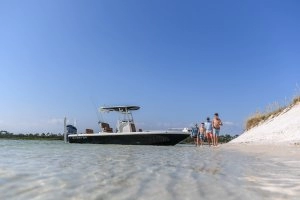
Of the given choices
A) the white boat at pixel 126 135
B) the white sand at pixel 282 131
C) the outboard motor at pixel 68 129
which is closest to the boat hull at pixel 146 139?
the white boat at pixel 126 135

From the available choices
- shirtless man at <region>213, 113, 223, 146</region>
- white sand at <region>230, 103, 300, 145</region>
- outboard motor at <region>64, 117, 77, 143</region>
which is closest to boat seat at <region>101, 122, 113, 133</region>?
outboard motor at <region>64, 117, 77, 143</region>

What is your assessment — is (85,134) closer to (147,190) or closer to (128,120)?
(128,120)

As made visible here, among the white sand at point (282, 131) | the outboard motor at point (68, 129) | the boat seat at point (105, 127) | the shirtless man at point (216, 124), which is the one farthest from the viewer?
the outboard motor at point (68, 129)

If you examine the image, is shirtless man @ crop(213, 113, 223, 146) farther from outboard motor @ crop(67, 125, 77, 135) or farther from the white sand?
outboard motor @ crop(67, 125, 77, 135)


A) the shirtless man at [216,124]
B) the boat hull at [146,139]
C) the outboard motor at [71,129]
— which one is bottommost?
the boat hull at [146,139]

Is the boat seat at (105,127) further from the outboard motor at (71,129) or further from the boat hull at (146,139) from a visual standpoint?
the outboard motor at (71,129)

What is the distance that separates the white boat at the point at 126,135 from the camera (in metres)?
23.4

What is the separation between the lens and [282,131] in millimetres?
20109

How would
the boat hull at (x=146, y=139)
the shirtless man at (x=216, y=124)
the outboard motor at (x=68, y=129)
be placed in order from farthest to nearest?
the outboard motor at (x=68, y=129) → the boat hull at (x=146, y=139) → the shirtless man at (x=216, y=124)

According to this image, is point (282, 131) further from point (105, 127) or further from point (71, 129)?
point (71, 129)

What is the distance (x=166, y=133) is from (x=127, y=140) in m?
2.77

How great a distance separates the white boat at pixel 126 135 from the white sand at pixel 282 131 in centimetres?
438

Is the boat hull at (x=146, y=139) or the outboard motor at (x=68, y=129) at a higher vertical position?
the outboard motor at (x=68, y=129)

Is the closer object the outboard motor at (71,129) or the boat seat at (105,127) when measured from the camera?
the boat seat at (105,127)
